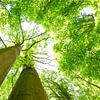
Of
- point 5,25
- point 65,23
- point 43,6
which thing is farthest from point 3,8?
point 65,23

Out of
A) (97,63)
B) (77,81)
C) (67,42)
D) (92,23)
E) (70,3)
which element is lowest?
(77,81)

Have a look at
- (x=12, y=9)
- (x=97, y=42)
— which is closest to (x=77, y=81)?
(x=97, y=42)

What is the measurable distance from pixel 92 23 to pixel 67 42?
1907 mm

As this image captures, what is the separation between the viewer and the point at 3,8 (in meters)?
12.3

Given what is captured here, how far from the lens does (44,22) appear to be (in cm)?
1130

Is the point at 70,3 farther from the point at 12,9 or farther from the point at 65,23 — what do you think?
the point at 12,9

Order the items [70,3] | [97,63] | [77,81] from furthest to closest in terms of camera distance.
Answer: [77,81]
[70,3]
[97,63]

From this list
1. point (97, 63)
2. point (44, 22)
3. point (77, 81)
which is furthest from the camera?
point (77, 81)

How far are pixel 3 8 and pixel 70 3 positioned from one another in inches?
172

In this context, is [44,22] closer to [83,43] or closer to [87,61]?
[83,43]

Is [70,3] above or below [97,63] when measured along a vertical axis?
above

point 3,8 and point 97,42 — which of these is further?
point 3,8

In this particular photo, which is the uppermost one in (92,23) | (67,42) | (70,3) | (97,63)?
(70,3)

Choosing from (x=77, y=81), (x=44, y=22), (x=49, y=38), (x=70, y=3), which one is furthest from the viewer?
(x=49, y=38)
